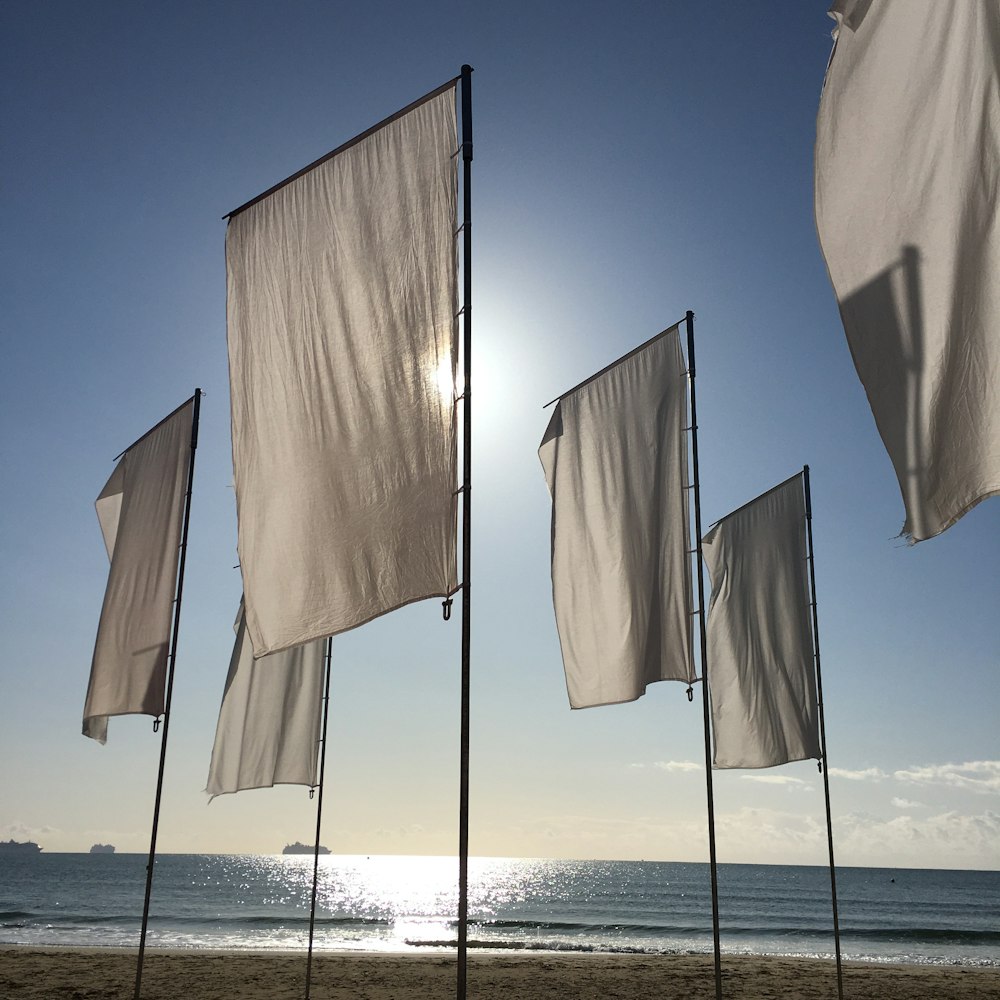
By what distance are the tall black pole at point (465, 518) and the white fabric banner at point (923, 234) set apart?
241 centimetres

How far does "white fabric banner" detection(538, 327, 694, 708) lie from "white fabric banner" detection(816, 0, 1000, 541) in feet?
18.1

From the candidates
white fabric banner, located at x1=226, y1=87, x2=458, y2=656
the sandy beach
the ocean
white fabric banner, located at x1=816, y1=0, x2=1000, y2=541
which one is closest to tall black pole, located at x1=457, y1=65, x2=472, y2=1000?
white fabric banner, located at x1=226, y1=87, x2=458, y2=656

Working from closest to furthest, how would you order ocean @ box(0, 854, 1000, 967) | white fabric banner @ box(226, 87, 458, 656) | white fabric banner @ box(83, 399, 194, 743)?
white fabric banner @ box(226, 87, 458, 656) → white fabric banner @ box(83, 399, 194, 743) → ocean @ box(0, 854, 1000, 967)

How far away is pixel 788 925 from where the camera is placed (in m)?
42.8

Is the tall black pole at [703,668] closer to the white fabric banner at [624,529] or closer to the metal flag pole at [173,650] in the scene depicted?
the white fabric banner at [624,529]

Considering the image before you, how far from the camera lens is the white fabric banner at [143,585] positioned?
34.5ft

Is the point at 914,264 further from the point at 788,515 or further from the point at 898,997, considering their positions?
the point at 898,997

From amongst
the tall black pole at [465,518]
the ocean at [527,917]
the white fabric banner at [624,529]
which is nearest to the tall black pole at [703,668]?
the white fabric banner at [624,529]

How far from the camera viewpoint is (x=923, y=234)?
4305 mm

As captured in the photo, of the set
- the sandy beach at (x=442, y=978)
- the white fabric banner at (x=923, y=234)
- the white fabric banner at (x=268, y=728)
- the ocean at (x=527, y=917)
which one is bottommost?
the ocean at (x=527, y=917)

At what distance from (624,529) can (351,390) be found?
453 centimetres

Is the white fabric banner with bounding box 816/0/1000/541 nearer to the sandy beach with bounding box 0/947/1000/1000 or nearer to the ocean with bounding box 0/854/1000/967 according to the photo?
the sandy beach with bounding box 0/947/1000/1000

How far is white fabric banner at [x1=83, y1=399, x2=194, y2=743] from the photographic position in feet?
34.5

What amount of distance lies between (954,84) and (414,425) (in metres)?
3.54
